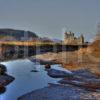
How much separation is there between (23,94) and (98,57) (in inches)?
76.2

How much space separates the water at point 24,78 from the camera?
664 centimetres

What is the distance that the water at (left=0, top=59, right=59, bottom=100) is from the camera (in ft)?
21.8

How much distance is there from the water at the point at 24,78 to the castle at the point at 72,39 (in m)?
0.68

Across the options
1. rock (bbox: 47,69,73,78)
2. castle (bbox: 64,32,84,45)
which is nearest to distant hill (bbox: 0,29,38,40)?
castle (bbox: 64,32,84,45)

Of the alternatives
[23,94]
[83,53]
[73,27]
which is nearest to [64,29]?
[73,27]

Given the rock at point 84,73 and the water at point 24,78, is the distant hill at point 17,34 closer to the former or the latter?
the water at point 24,78

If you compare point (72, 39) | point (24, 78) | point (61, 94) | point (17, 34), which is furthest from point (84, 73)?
point (17, 34)

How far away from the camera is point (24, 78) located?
23.2ft

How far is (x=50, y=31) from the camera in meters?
7.32

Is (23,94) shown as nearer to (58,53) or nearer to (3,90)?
(3,90)

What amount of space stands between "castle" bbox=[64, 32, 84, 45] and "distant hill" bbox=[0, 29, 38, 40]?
742 mm

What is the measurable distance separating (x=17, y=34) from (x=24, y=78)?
1083 mm

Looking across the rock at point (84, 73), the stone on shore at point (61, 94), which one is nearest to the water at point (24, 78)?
the stone on shore at point (61, 94)

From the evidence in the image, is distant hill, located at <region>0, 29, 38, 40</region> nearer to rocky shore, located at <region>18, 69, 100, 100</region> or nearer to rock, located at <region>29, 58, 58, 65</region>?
rock, located at <region>29, 58, 58, 65</region>
